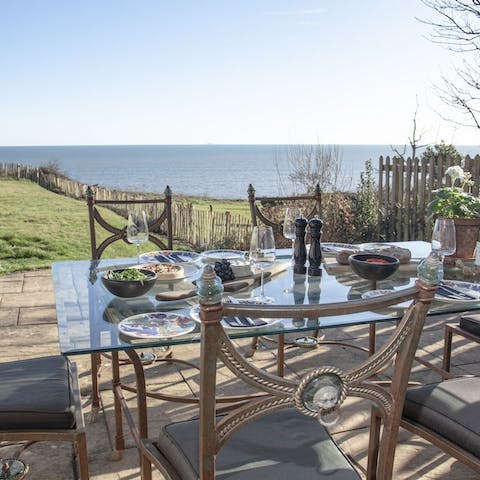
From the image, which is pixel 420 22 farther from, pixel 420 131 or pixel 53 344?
pixel 53 344

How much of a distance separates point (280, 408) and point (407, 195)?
5.41 m

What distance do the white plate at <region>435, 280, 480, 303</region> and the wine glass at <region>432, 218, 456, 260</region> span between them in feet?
0.41

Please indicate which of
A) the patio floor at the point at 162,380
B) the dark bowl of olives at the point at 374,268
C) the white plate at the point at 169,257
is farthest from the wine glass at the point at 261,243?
the patio floor at the point at 162,380

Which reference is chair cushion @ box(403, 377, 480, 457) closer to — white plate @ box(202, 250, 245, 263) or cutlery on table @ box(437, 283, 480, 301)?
cutlery on table @ box(437, 283, 480, 301)

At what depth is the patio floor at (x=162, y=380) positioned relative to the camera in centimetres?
203

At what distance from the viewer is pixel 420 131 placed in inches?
321

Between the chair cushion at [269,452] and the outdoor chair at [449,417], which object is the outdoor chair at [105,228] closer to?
the chair cushion at [269,452]

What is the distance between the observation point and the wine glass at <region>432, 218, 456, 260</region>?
6.72ft

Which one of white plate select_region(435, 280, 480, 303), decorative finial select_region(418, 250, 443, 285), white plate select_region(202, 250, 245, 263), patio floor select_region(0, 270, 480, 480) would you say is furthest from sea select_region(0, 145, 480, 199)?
decorative finial select_region(418, 250, 443, 285)

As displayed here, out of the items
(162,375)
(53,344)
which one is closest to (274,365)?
(162,375)

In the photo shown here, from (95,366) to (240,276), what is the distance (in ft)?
2.79

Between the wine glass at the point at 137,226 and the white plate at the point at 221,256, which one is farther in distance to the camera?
the white plate at the point at 221,256

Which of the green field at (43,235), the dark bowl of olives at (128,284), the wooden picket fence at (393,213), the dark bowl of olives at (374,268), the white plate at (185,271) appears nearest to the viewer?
the dark bowl of olives at (128,284)

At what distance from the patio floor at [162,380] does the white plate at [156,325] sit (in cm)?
73
